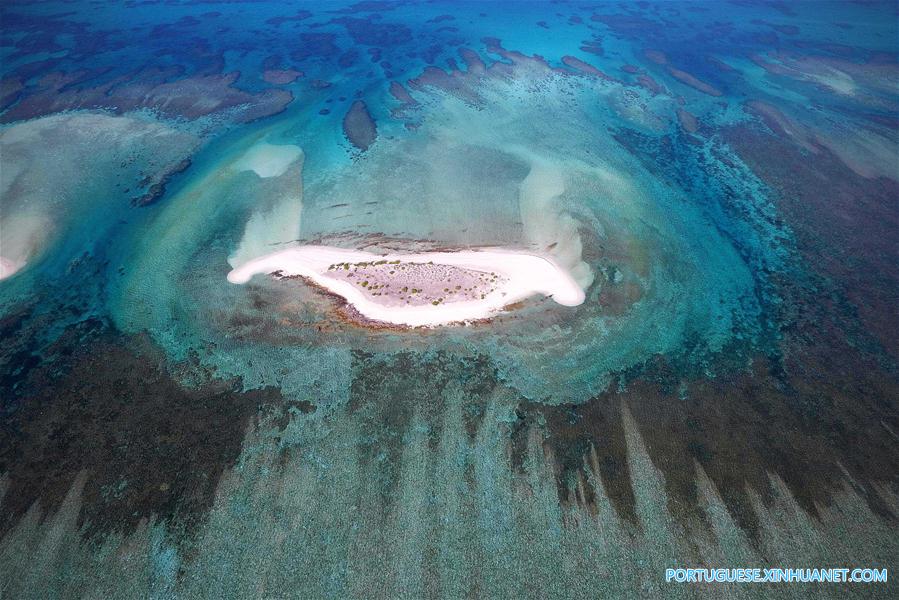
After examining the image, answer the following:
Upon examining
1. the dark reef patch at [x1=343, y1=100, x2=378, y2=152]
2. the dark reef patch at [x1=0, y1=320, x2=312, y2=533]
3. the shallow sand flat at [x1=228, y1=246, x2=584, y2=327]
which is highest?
the dark reef patch at [x1=343, y1=100, x2=378, y2=152]

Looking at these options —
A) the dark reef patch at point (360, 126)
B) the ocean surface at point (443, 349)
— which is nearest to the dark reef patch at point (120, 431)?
the ocean surface at point (443, 349)

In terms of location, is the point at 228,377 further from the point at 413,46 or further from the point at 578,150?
the point at 413,46

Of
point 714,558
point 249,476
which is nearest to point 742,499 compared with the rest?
point 714,558

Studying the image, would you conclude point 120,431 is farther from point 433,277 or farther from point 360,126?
point 360,126

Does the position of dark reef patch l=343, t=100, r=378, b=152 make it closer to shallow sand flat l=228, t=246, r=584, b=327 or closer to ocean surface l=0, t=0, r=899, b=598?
ocean surface l=0, t=0, r=899, b=598

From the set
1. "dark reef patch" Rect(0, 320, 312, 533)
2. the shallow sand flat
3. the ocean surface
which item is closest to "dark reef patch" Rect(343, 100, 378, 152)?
the ocean surface

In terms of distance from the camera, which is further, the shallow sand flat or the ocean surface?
the shallow sand flat

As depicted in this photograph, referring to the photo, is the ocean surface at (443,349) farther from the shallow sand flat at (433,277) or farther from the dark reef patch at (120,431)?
the shallow sand flat at (433,277)
